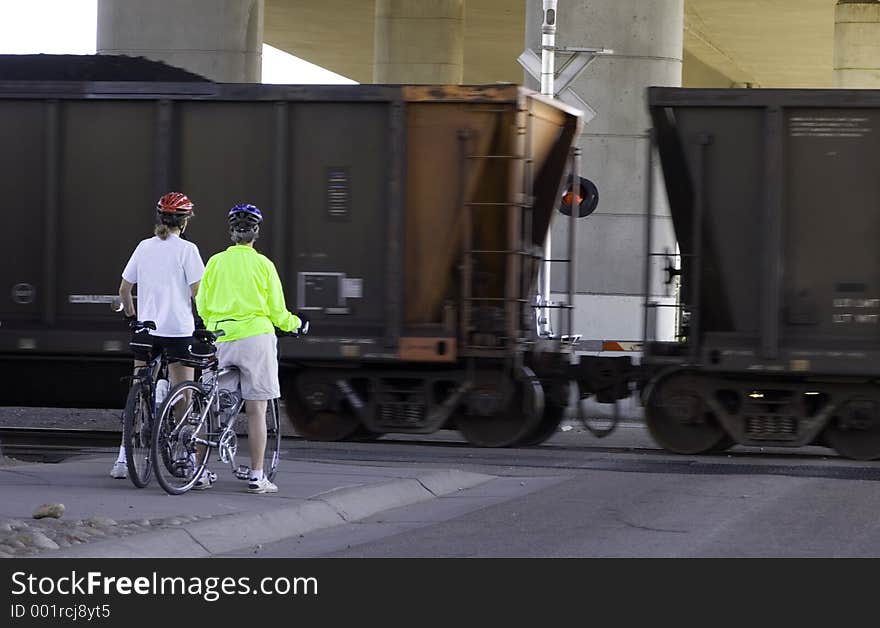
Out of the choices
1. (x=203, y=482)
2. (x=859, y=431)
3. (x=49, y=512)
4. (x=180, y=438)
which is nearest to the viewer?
(x=49, y=512)

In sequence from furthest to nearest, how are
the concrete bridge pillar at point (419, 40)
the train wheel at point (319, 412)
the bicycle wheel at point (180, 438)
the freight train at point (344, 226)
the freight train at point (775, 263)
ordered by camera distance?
the concrete bridge pillar at point (419, 40) < the train wheel at point (319, 412) < the freight train at point (344, 226) < the freight train at point (775, 263) < the bicycle wheel at point (180, 438)

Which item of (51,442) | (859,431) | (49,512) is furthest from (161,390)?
(859,431)

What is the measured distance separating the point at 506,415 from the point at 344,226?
7.48 feet

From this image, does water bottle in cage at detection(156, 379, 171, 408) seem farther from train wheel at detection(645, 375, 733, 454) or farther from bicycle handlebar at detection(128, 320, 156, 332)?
train wheel at detection(645, 375, 733, 454)

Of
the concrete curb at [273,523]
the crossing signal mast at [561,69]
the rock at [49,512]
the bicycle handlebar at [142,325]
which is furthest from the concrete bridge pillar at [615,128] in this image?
the rock at [49,512]

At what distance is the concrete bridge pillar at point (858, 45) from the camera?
37.4m

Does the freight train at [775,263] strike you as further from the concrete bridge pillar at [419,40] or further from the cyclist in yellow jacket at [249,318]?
the concrete bridge pillar at [419,40]

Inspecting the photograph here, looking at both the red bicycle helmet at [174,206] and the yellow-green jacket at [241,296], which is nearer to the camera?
the yellow-green jacket at [241,296]

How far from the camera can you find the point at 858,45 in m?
37.7

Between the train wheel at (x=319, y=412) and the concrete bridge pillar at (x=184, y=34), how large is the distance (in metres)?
11.5

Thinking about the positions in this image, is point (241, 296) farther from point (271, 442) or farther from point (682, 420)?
point (682, 420)
